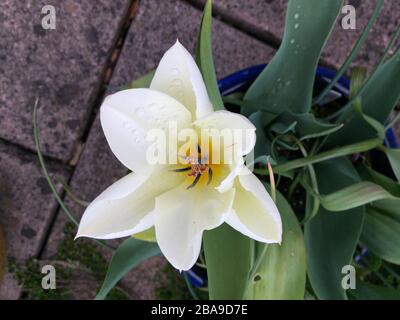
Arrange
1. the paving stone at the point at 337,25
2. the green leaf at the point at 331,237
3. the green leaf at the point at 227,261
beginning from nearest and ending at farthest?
the green leaf at the point at 227,261, the green leaf at the point at 331,237, the paving stone at the point at 337,25

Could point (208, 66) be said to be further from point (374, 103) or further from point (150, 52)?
point (150, 52)

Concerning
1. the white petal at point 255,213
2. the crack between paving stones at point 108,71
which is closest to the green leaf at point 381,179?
the white petal at point 255,213

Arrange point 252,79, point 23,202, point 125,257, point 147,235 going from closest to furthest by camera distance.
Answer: point 147,235 → point 125,257 → point 252,79 → point 23,202

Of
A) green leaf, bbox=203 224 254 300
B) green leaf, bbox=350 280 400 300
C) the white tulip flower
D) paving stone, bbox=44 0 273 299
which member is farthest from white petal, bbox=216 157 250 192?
paving stone, bbox=44 0 273 299

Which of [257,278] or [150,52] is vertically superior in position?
[150,52]

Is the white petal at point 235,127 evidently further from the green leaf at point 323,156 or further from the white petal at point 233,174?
the green leaf at point 323,156

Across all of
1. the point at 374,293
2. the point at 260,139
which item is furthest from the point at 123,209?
the point at 374,293

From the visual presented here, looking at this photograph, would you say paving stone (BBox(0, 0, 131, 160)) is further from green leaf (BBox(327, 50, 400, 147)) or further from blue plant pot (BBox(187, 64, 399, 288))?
green leaf (BBox(327, 50, 400, 147))
